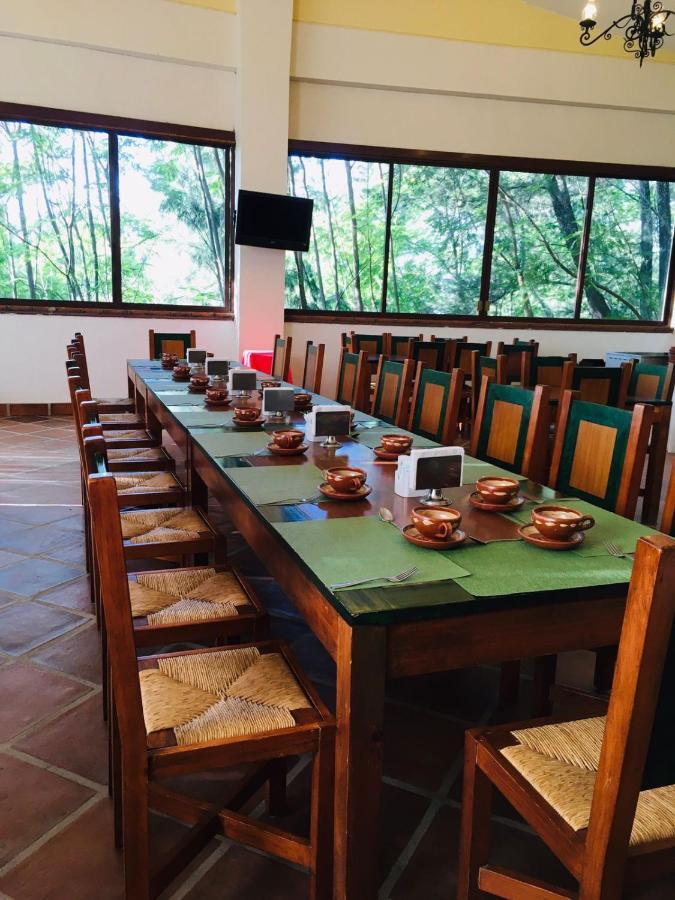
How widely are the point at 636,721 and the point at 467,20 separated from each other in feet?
24.7

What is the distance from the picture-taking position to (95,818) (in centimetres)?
158

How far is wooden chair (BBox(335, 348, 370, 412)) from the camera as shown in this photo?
3875 mm

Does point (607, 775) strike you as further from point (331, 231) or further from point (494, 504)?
point (331, 231)

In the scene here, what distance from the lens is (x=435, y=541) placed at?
1.36 meters

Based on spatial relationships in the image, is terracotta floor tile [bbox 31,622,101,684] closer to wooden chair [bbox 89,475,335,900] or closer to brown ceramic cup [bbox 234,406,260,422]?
wooden chair [bbox 89,475,335,900]

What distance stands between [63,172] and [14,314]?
1.40 m

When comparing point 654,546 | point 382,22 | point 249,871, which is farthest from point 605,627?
point 382,22

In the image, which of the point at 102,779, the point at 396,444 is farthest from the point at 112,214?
the point at 102,779

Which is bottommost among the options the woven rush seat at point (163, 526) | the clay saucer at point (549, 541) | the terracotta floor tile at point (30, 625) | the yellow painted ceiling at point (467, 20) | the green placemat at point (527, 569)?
the terracotta floor tile at point (30, 625)

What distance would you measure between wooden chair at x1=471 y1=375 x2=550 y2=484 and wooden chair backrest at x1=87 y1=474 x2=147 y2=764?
146 centimetres

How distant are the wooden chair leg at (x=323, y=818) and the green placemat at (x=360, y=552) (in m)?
0.29

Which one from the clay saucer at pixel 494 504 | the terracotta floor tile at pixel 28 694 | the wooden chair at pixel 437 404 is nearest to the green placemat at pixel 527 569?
the clay saucer at pixel 494 504

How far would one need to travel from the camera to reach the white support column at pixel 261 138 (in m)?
6.21

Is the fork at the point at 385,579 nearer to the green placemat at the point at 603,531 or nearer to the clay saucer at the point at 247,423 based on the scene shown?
the green placemat at the point at 603,531
